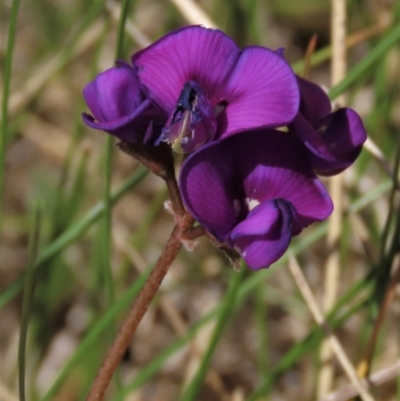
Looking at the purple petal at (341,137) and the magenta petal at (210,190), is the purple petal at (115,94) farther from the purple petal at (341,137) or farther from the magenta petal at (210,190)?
the purple petal at (341,137)

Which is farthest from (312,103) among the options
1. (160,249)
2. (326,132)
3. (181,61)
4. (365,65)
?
(160,249)

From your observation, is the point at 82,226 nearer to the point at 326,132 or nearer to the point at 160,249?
the point at 326,132

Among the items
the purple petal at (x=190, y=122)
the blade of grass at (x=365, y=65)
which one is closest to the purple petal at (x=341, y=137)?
the purple petal at (x=190, y=122)

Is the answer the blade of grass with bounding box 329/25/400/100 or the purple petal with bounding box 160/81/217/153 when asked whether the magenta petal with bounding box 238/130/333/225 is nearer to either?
the purple petal with bounding box 160/81/217/153

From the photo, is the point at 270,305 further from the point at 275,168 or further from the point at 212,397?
the point at 275,168

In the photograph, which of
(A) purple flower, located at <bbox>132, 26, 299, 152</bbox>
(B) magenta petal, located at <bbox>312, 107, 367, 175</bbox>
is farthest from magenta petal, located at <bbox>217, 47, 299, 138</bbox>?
(B) magenta petal, located at <bbox>312, 107, 367, 175</bbox>

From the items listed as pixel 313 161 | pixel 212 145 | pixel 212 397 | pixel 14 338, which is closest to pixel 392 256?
pixel 313 161

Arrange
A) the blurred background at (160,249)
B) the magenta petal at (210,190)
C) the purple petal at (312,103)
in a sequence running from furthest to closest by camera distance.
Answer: the blurred background at (160,249) → the purple petal at (312,103) → the magenta petal at (210,190)
